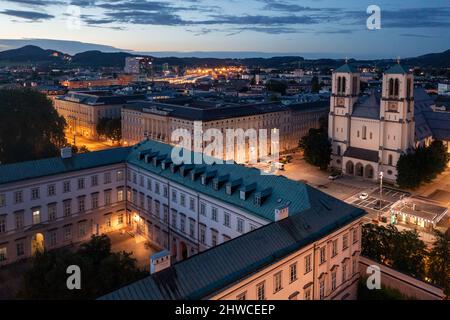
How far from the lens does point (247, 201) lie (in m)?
41.6

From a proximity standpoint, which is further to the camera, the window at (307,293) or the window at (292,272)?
the window at (307,293)

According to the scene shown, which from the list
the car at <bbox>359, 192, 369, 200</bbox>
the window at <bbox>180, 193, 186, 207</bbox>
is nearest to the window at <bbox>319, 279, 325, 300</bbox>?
the window at <bbox>180, 193, 186, 207</bbox>

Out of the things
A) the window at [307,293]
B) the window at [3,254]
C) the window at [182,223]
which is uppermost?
the window at [182,223]

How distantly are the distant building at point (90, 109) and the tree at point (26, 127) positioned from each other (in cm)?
3804

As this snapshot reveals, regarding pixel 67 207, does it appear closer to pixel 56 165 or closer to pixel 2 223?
pixel 56 165

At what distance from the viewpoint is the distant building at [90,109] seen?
128125 millimetres

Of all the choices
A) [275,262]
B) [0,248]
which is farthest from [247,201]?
[0,248]

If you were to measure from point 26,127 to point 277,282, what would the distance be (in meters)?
70.3

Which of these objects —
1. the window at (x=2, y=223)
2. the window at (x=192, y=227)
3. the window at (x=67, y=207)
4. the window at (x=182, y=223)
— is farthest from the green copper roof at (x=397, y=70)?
the window at (x=2, y=223)

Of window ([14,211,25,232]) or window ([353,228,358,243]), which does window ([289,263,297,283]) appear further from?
window ([14,211,25,232])

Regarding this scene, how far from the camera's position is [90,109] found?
128 meters

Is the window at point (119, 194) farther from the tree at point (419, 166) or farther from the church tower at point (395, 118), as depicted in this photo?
the church tower at point (395, 118)

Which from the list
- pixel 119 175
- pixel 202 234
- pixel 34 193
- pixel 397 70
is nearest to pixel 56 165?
pixel 34 193
